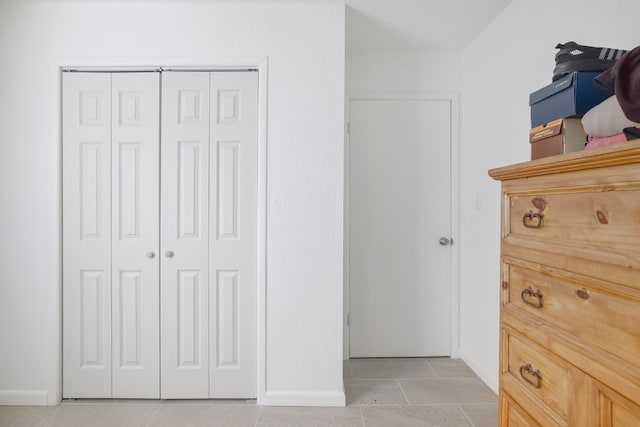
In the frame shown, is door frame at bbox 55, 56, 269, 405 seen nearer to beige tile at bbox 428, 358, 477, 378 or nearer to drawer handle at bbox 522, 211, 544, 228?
beige tile at bbox 428, 358, 477, 378

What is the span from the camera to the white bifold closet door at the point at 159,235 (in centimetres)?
233

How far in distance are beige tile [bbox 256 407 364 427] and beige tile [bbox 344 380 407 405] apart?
0.41ft

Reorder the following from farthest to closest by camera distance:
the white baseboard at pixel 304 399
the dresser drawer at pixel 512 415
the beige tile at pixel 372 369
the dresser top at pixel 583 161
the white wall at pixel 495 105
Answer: the beige tile at pixel 372 369
the white baseboard at pixel 304 399
the white wall at pixel 495 105
the dresser drawer at pixel 512 415
the dresser top at pixel 583 161

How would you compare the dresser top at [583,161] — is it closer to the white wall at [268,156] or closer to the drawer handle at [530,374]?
the drawer handle at [530,374]

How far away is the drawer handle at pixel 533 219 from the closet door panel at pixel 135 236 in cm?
209

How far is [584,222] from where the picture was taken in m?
0.88

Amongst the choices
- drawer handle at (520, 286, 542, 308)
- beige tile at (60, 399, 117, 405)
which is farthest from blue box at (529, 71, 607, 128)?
beige tile at (60, 399, 117, 405)

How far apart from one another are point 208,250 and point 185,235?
0.59 feet

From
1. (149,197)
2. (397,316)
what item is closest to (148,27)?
(149,197)

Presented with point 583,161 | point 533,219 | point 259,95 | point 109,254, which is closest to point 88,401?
point 109,254

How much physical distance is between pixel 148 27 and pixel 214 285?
5.60 ft

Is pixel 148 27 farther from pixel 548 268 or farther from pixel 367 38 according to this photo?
pixel 548 268

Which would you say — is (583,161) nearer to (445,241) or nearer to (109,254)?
(445,241)

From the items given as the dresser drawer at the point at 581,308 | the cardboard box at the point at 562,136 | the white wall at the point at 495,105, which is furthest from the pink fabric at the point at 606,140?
the white wall at the point at 495,105
